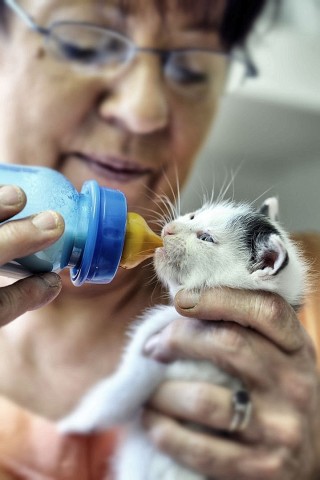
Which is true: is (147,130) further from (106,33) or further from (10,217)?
(10,217)

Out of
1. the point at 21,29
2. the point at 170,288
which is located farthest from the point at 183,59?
the point at 170,288

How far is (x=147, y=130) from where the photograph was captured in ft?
2.19

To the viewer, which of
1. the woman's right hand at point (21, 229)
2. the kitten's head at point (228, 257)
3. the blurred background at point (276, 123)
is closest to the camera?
the woman's right hand at point (21, 229)

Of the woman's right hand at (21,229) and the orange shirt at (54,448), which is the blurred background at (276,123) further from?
the woman's right hand at (21,229)

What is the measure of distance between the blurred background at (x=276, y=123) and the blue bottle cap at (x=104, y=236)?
18cm

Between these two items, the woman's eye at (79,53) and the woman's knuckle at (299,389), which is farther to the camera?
the woman's eye at (79,53)

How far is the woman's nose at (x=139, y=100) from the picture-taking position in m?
0.66

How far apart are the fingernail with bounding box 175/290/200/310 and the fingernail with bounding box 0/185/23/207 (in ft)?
0.59

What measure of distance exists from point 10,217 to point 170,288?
18 cm

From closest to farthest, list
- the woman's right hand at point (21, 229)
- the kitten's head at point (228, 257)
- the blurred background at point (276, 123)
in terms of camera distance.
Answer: the woman's right hand at point (21, 229) < the kitten's head at point (228, 257) < the blurred background at point (276, 123)

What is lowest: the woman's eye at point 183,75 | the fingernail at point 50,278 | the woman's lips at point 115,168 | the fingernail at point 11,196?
the fingernail at point 50,278

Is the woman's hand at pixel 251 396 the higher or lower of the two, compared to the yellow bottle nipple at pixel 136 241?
lower

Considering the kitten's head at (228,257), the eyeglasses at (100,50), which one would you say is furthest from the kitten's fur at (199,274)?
the eyeglasses at (100,50)

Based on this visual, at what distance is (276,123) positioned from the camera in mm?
702
